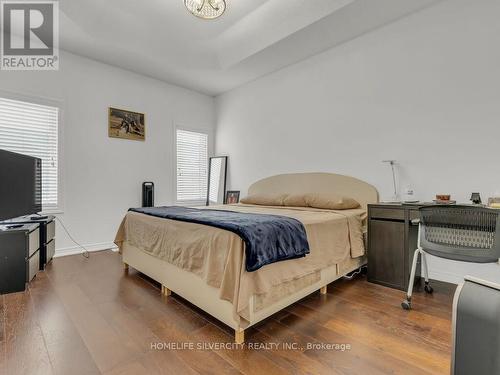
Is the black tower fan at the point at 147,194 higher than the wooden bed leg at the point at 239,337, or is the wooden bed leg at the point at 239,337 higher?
the black tower fan at the point at 147,194

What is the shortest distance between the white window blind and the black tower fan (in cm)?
119

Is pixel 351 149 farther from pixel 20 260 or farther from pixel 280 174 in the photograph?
pixel 20 260

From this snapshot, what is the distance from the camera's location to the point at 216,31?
3.66 metres

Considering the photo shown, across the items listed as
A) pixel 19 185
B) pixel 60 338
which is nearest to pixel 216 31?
pixel 19 185

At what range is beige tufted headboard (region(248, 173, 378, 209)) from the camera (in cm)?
331

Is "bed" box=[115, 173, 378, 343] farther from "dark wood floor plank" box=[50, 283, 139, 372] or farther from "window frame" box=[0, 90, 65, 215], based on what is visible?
"window frame" box=[0, 90, 65, 215]

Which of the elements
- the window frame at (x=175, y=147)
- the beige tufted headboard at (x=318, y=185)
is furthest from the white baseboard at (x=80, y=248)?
the beige tufted headboard at (x=318, y=185)

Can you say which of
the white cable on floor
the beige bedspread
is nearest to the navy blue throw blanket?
the beige bedspread

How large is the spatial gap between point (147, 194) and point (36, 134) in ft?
5.50

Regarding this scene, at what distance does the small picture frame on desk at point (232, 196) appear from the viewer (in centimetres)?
510

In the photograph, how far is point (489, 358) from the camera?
0.79m

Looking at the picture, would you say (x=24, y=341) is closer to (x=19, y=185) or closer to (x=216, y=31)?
(x=19, y=185)

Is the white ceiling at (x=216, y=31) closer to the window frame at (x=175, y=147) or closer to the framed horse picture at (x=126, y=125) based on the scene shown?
the framed horse picture at (x=126, y=125)

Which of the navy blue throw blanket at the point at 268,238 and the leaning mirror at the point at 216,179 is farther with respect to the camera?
the leaning mirror at the point at 216,179
